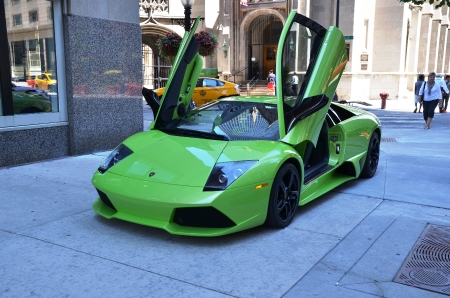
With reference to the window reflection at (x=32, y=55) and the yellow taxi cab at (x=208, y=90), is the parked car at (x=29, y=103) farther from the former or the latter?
the yellow taxi cab at (x=208, y=90)

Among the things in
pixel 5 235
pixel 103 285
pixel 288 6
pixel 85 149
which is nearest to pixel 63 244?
pixel 5 235

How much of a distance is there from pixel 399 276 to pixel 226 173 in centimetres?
161

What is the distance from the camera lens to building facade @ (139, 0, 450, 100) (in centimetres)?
2806

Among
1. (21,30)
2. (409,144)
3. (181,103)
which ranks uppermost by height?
(21,30)

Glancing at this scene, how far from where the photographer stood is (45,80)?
7598mm

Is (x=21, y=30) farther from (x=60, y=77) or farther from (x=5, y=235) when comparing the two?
(x=5, y=235)

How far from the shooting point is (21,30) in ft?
24.0

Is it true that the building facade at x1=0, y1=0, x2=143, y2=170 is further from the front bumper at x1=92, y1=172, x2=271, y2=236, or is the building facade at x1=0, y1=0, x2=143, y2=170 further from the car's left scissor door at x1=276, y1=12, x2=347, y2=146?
the car's left scissor door at x1=276, y1=12, x2=347, y2=146

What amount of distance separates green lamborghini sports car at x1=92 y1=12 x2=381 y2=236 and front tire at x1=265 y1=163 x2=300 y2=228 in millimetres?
10

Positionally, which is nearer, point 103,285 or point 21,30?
A: point 103,285

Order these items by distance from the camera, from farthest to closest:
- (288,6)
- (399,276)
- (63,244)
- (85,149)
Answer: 1. (288,6)
2. (85,149)
3. (63,244)
4. (399,276)

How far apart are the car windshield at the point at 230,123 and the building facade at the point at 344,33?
23.8 metres

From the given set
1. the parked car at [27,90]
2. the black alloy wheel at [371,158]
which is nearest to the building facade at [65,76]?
the parked car at [27,90]

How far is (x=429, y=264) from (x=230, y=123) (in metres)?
2.40
